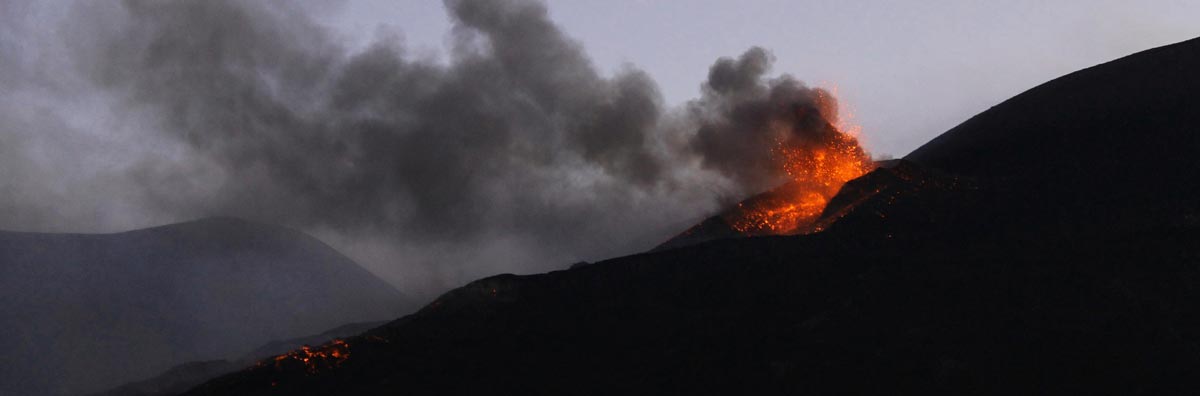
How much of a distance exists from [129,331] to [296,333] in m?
12.4

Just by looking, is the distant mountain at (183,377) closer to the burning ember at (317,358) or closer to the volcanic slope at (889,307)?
the burning ember at (317,358)

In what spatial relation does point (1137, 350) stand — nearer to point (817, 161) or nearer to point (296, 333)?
point (817, 161)

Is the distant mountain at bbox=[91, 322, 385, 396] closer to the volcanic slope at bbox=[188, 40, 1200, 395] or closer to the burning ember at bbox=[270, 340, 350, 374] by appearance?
the burning ember at bbox=[270, 340, 350, 374]

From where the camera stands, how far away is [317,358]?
1109 inches

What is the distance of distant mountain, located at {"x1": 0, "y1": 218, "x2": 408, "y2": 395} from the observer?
203 feet

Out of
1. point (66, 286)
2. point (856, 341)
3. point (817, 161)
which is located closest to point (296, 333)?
point (66, 286)

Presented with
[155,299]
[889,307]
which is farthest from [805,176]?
[155,299]

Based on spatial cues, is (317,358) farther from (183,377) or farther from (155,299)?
(155,299)

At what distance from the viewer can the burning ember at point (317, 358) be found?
91.2 ft

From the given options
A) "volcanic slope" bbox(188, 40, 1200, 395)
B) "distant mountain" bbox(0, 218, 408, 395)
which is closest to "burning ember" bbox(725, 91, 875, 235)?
"volcanic slope" bbox(188, 40, 1200, 395)

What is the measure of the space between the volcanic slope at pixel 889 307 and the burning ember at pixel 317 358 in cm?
13

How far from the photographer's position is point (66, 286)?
221ft

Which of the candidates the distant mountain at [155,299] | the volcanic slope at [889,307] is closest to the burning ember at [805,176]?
the volcanic slope at [889,307]

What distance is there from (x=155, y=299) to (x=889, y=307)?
194ft
